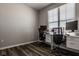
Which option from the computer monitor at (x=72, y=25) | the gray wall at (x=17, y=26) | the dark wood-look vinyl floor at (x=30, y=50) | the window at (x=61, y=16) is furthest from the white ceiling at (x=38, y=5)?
the dark wood-look vinyl floor at (x=30, y=50)

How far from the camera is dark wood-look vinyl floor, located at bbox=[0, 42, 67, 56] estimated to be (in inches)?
80.8

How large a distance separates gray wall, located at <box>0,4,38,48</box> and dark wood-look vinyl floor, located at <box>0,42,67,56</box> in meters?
0.15

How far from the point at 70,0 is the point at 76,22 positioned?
692 mm

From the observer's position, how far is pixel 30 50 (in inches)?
84.0

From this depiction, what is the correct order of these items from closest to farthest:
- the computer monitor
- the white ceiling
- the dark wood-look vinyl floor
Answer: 1. the white ceiling
2. the dark wood-look vinyl floor
3. the computer monitor

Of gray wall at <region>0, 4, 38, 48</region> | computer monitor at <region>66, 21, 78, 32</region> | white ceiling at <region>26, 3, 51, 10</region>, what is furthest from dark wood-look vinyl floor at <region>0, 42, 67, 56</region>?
white ceiling at <region>26, 3, 51, 10</region>

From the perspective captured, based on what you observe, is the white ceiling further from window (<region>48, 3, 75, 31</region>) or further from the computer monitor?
the computer monitor

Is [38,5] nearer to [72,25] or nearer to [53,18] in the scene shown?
[53,18]

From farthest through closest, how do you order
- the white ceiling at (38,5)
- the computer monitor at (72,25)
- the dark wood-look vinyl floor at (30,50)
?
the computer monitor at (72,25) → the dark wood-look vinyl floor at (30,50) → the white ceiling at (38,5)

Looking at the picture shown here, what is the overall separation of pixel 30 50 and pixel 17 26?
763 mm

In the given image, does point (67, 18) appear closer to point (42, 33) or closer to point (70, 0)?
point (70, 0)

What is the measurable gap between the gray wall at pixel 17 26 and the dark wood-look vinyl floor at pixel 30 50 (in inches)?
5.9

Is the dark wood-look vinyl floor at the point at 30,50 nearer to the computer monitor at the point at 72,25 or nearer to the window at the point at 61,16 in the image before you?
the window at the point at 61,16

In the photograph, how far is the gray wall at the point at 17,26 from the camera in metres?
2.13
